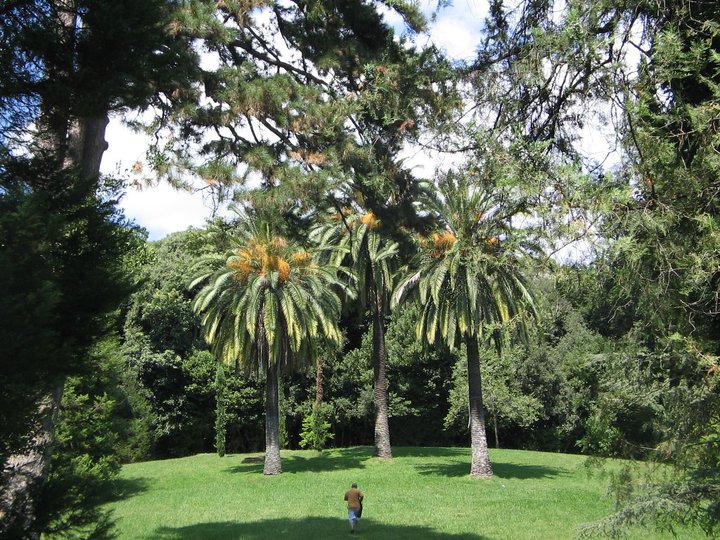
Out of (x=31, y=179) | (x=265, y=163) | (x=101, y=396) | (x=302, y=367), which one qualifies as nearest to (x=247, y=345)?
(x=302, y=367)

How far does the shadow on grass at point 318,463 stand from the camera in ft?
93.0

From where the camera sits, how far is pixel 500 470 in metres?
27.2

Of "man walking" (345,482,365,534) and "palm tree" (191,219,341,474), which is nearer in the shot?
"man walking" (345,482,365,534)

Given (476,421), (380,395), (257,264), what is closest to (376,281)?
(380,395)

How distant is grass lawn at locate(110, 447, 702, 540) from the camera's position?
15.6m

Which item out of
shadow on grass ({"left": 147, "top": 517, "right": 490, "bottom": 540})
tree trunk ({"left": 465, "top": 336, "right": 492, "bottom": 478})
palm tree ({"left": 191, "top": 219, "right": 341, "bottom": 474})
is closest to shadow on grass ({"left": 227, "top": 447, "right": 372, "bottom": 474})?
palm tree ({"left": 191, "top": 219, "right": 341, "bottom": 474})

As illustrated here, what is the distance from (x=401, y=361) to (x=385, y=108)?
31973 millimetres

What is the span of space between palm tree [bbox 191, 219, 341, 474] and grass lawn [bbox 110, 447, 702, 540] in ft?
11.8

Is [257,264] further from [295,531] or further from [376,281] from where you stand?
[295,531]

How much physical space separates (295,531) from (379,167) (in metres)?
10.6

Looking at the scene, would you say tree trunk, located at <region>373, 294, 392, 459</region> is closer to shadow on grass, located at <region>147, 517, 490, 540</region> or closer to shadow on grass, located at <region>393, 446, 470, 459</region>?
shadow on grass, located at <region>393, 446, 470, 459</region>

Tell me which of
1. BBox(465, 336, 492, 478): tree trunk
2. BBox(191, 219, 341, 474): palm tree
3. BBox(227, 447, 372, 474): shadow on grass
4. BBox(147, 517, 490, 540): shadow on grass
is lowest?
BBox(147, 517, 490, 540): shadow on grass

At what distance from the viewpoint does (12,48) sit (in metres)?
5.25

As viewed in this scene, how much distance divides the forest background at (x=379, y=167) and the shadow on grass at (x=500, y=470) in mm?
18951
